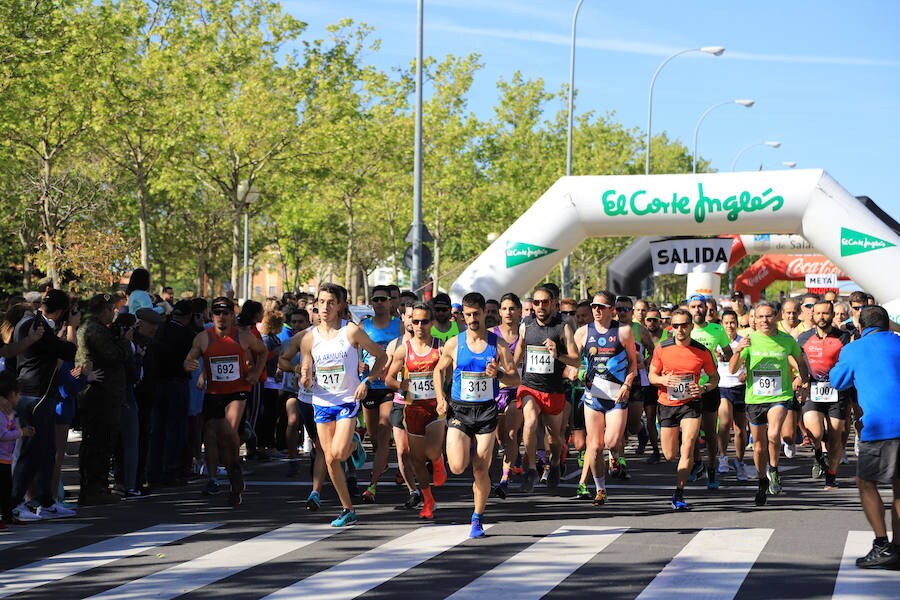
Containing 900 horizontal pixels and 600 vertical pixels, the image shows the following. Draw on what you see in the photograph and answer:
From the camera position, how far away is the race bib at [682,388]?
37.4 feet

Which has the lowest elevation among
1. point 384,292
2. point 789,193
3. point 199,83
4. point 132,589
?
point 132,589

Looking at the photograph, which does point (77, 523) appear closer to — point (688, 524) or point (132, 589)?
point (132, 589)

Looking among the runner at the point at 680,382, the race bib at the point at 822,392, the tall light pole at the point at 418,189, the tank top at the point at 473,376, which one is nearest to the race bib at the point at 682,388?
the runner at the point at 680,382

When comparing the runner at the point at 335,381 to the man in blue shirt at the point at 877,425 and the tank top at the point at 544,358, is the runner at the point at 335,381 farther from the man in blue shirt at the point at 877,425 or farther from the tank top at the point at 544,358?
the man in blue shirt at the point at 877,425

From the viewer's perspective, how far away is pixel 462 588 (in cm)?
778

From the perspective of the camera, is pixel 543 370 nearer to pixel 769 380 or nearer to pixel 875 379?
pixel 769 380

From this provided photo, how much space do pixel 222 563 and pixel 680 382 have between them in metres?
4.67

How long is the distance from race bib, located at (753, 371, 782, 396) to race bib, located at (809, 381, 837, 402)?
4.91 ft

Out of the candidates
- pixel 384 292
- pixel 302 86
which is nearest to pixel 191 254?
pixel 302 86

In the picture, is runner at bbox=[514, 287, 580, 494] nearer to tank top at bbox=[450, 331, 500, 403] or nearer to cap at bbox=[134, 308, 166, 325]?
tank top at bbox=[450, 331, 500, 403]

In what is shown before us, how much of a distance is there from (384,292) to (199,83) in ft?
56.0

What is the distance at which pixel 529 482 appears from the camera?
40.2ft

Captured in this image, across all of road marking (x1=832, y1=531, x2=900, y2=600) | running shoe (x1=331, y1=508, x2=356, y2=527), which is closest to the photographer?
running shoe (x1=331, y1=508, x2=356, y2=527)

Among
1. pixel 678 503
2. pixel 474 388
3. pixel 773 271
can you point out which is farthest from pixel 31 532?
pixel 773 271
